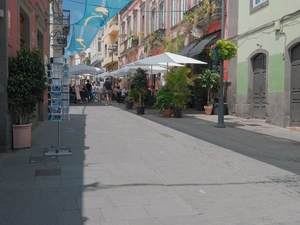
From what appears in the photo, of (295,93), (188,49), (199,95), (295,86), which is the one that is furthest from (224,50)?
(188,49)

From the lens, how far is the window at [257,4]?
13628 millimetres

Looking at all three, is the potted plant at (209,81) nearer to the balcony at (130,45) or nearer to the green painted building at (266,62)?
the green painted building at (266,62)

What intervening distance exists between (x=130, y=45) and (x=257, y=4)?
20.3m

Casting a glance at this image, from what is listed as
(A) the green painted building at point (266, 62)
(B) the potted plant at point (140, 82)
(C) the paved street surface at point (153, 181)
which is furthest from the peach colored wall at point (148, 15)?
(C) the paved street surface at point (153, 181)

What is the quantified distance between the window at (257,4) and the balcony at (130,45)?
18.3 m

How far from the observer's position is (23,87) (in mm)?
7438

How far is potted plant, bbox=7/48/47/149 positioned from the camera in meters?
7.43

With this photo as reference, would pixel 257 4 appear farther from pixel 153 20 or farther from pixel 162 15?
pixel 153 20

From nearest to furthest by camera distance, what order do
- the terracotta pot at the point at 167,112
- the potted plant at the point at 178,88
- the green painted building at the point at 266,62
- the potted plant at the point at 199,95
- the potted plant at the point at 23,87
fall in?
1. the potted plant at the point at 23,87
2. the green painted building at the point at 266,62
3. the potted plant at the point at 178,88
4. the terracotta pot at the point at 167,112
5. the potted plant at the point at 199,95

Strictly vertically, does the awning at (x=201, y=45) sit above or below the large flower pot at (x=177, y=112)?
above

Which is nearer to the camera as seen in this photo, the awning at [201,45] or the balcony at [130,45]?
the awning at [201,45]

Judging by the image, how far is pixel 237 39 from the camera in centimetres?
1580

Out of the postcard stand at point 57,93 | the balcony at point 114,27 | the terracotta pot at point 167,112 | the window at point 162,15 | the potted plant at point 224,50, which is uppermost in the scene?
the balcony at point 114,27

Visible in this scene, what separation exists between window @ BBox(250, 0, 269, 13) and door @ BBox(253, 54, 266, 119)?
5.99ft
